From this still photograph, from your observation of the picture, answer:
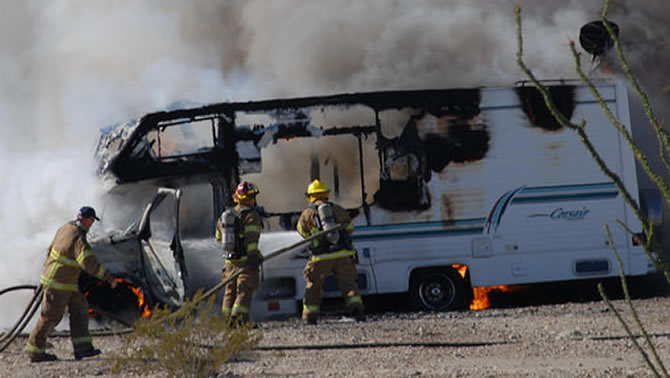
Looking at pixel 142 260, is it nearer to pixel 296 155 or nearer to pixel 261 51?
pixel 296 155

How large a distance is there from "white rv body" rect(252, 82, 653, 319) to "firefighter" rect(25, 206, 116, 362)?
8.74 feet

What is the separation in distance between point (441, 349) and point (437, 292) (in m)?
3.11

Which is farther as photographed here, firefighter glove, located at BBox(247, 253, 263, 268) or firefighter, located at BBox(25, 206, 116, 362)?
firefighter glove, located at BBox(247, 253, 263, 268)

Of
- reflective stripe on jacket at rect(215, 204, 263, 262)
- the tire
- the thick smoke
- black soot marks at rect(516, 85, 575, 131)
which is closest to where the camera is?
reflective stripe on jacket at rect(215, 204, 263, 262)

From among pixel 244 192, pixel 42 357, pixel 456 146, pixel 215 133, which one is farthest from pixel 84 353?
pixel 456 146

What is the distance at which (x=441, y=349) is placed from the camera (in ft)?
24.4

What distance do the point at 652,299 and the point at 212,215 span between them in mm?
5503

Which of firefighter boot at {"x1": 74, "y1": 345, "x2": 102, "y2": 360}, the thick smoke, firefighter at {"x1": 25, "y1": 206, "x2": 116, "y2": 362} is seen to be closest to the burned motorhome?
firefighter at {"x1": 25, "y1": 206, "x2": 116, "y2": 362}

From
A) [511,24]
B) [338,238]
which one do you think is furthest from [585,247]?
[511,24]

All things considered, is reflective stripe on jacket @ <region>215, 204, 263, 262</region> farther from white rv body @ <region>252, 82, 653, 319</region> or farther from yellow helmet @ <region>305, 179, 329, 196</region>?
white rv body @ <region>252, 82, 653, 319</region>

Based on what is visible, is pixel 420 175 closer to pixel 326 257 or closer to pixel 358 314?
pixel 326 257

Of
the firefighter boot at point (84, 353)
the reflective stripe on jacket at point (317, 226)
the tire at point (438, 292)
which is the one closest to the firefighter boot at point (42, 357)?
the firefighter boot at point (84, 353)

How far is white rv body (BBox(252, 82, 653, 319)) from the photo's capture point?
10305 mm

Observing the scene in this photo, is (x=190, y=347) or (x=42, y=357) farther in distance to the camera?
(x=42, y=357)
